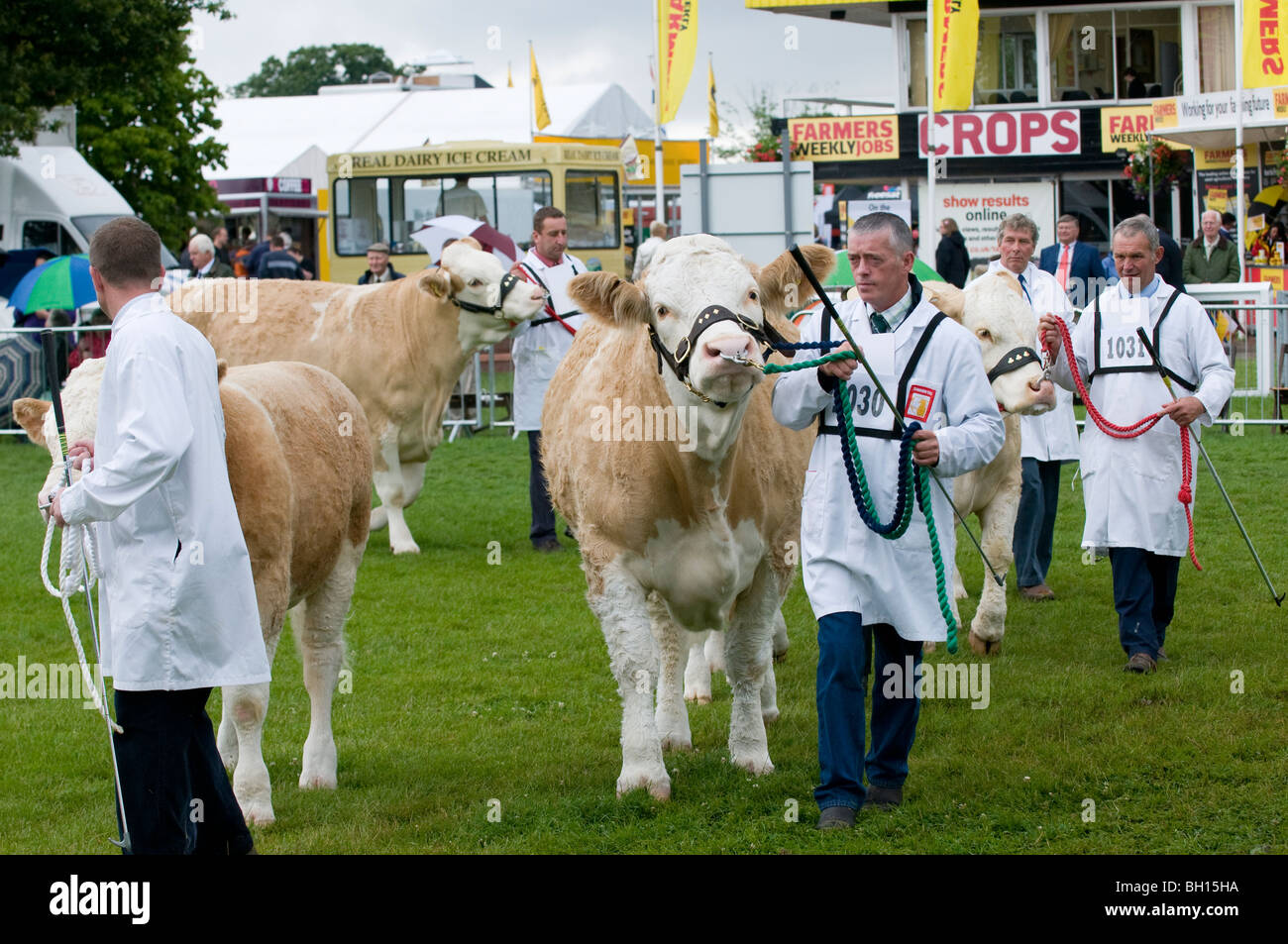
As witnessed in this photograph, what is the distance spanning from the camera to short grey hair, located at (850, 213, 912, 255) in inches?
215

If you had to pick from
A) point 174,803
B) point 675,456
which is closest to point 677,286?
point 675,456

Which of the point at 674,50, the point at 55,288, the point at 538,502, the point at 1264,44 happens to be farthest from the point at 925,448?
the point at 674,50

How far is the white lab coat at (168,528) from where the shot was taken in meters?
4.18

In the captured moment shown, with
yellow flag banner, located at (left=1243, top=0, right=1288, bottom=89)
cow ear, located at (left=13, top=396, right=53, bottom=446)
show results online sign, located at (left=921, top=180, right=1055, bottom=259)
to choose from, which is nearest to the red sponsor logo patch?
cow ear, located at (left=13, top=396, right=53, bottom=446)

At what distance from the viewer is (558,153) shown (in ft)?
81.1

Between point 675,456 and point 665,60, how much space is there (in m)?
19.7

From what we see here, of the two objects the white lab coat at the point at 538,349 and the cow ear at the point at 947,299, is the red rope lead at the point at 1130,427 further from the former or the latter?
the white lab coat at the point at 538,349

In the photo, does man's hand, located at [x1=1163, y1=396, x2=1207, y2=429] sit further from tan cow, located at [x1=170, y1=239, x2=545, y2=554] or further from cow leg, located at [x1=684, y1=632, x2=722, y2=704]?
tan cow, located at [x1=170, y1=239, x2=545, y2=554]

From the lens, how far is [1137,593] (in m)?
7.60

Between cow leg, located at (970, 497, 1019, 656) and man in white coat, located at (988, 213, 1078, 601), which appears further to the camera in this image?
man in white coat, located at (988, 213, 1078, 601)

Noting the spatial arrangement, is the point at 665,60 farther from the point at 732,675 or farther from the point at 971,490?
the point at 732,675

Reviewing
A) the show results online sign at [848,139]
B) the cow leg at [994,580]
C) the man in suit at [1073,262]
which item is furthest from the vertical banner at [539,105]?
the cow leg at [994,580]

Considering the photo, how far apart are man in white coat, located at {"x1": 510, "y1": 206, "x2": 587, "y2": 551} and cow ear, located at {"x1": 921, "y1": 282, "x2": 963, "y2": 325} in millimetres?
4112

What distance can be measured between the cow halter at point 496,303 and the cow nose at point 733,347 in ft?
22.4
